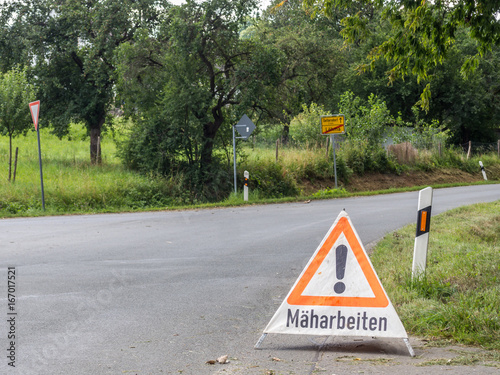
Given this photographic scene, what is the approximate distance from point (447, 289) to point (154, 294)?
135 inches

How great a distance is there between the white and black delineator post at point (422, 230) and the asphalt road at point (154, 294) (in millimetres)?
1684

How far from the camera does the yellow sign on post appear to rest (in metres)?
24.3

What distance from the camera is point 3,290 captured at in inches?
A: 285

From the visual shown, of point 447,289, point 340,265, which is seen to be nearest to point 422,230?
point 447,289

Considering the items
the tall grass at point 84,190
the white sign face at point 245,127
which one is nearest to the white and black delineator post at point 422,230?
the tall grass at point 84,190

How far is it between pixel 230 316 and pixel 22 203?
15.3 m

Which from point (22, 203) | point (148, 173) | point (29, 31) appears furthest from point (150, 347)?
point (29, 31)

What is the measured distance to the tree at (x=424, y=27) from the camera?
1023cm

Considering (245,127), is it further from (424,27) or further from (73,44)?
(73,44)

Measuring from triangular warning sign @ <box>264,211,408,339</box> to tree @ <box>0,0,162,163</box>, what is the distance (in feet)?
81.1

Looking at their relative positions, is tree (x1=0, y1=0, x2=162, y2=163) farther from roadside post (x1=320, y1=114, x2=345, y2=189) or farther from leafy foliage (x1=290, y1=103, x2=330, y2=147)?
roadside post (x1=320, y1=114, x2=345, y2=189)

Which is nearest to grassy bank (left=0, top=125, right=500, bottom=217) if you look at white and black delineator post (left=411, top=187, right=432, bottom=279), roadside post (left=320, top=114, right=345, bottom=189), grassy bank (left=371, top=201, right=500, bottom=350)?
roadside post (left=320, top=114, right=345, bottom=189)

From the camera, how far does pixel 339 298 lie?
5145mm

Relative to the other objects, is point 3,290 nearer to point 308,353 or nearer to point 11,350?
point 11,350
